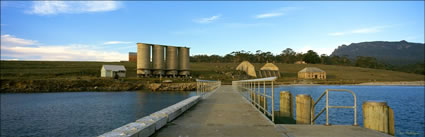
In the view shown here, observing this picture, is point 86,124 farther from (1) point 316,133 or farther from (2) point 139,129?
(1) point 316,133

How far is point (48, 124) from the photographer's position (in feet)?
58.5

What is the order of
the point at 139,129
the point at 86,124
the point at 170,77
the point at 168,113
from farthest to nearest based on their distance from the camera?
1. the point at 170,77
2. the point at 86,124
3. the point at 168,113
4. the point at 139,129

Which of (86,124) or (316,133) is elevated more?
(316,133)

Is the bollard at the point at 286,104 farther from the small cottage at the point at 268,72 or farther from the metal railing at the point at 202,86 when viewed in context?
the small cottage at the point at 268,72

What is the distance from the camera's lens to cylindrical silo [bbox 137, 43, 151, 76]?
2493 inches

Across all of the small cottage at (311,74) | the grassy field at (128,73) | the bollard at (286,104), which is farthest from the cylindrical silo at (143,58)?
the small cottage at (311,74)

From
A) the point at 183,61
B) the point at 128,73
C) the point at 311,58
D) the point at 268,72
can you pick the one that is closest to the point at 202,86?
the point at 183,61

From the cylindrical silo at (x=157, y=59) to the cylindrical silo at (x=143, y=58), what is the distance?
6.21ft

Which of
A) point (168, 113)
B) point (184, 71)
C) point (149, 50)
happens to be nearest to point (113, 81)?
point (149, 50)

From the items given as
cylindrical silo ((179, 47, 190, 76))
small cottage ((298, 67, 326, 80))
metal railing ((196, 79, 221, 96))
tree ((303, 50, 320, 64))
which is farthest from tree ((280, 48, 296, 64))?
metal railing ((196, 79, 221, 96))

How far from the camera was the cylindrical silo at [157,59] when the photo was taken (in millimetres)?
66375

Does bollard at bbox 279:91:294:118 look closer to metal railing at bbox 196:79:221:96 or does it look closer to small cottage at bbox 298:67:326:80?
metal railing at bbox 196:79:221:96

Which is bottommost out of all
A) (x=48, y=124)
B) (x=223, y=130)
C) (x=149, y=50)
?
(x=48, y=124)

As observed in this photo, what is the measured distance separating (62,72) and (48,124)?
63.7m
